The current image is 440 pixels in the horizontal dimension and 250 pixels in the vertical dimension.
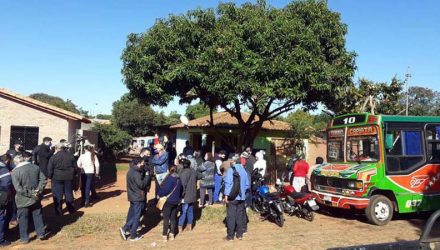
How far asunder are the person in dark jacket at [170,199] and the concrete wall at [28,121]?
10410mm

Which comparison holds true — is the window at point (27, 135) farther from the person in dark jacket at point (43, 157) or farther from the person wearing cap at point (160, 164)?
the person wearing cap at point (160, 164)

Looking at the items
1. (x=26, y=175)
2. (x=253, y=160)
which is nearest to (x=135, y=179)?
(x=26, y=175)

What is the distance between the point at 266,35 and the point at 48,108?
9435 millimetres

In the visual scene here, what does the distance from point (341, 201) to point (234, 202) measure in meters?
3.35

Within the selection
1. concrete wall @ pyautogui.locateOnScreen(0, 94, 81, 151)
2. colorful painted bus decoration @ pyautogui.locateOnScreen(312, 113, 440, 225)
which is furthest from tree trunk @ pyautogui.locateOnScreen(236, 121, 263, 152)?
colorful painted bus decoration @ pyautogui.locateOnScreen(312, 113, 440, 225)

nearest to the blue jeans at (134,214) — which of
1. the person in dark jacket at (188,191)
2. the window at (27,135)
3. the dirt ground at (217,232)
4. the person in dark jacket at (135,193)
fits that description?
the person in dark jacket at (135,193)

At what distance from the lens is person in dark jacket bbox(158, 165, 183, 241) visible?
881cm

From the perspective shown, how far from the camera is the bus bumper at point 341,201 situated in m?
10.5

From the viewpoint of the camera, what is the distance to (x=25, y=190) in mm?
8211

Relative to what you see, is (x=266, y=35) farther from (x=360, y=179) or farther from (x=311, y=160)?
(x=311, y=160)

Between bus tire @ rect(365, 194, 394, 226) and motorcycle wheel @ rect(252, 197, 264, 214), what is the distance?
271 centimetres

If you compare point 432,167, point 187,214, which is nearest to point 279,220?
point 187,214

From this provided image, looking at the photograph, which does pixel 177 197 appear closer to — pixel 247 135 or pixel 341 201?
pixel 341 201

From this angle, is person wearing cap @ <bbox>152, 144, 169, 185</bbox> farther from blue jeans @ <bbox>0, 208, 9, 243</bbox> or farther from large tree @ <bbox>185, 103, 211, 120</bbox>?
large tree @ <bbox>185, 103, 211, 120</bbox>
